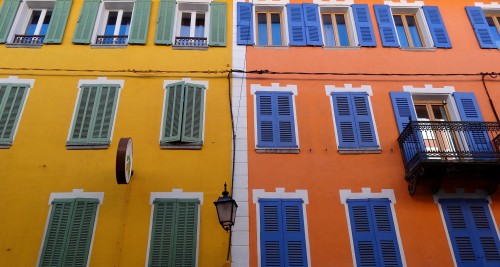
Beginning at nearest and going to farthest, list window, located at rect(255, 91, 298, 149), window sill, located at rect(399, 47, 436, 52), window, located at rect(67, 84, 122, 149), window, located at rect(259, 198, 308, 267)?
1. window, located at rect(259, 198, 308, 267)
2. window, located at rect(67, 84, 122, 149)
3. window, located at rect(255, 91, 298, 149)
4. window sill, located at rect(399, 47, 436, 52)

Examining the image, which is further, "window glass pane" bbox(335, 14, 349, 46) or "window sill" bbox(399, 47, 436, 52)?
"window glass pane" bbox(335, 14, 349, 46)

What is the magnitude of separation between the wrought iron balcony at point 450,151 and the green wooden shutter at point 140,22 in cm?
725

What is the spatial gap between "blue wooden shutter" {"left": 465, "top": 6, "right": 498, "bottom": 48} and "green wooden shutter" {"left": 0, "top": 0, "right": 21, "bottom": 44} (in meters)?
13.1

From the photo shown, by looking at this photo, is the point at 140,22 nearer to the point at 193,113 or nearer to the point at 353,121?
the point at 193,113

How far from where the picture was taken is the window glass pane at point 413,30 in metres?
12.6

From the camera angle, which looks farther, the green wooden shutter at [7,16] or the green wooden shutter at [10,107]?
the green wooden shutter at [7,16]

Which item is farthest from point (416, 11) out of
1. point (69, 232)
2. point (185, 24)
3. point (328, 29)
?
point (69, 232)

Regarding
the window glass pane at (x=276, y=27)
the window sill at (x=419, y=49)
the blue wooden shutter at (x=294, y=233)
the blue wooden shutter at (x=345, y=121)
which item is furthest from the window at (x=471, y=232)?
the window glass pane at (x=276, y=27)

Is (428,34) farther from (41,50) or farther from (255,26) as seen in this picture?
(41,50)

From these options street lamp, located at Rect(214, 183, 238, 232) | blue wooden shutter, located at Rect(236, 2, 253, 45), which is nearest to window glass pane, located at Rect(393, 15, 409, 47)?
blue wooden shutter, located at Rect(236, 2, 253, 45)

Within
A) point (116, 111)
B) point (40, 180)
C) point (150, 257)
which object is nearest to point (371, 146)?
point (150, 257)

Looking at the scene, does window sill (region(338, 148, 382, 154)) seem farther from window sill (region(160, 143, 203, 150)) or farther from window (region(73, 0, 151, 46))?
window (region(73, 0, 151, 46))

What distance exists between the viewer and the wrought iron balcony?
9.12 m

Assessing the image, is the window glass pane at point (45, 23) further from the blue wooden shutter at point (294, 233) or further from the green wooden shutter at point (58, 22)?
the blue wooden shutter at point (294, 233)
